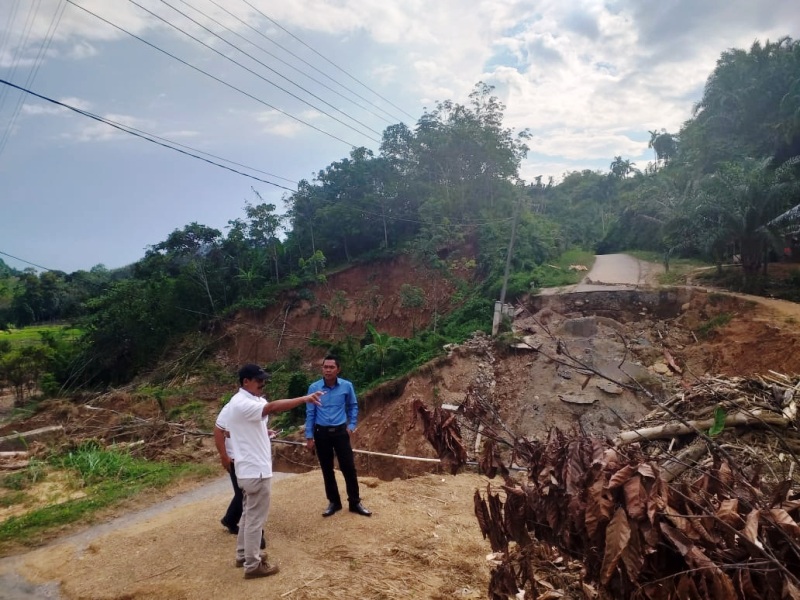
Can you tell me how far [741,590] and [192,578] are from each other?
12.4 ft

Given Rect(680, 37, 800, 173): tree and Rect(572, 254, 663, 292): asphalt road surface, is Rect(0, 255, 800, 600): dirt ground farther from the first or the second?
Rect(680, 37, 800, 173): tree

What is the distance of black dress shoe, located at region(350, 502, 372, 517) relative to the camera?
15.6 ft

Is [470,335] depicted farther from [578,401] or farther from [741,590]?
[741,590]

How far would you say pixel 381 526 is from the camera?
179 inches

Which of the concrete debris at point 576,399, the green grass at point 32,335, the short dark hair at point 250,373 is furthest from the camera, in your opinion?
the green grass at point 32,335

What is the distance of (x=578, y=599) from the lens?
9.90 ft

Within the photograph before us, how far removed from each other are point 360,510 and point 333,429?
883 millimetres

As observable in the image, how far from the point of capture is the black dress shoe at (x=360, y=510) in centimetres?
477

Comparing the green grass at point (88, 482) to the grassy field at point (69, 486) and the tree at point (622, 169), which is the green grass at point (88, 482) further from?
the tree at point (622, 169)

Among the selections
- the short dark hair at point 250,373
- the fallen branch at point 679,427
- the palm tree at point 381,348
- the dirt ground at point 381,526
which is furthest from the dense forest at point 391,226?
the short dark hair at point 250,373

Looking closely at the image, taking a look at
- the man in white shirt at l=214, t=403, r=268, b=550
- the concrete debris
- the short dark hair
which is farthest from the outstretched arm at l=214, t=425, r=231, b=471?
the concrete debris

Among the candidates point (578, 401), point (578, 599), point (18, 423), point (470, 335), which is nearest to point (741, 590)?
point (578, 599)

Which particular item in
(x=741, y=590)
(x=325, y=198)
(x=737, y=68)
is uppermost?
(x=737, y=68)

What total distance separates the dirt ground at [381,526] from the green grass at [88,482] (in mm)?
564
